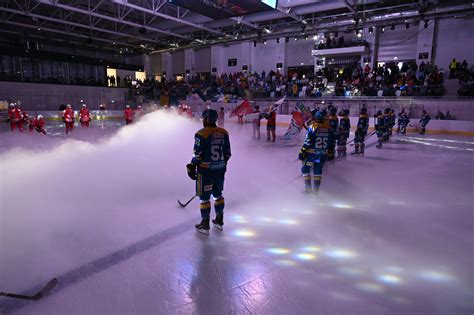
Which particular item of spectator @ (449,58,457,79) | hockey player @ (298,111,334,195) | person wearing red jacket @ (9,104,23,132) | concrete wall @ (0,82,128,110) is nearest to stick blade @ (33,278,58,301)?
hockey player @ (298,111,334,195)

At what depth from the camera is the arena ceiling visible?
16531 mm

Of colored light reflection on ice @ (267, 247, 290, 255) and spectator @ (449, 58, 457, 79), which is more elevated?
spectator @ (449, 58, 457, 79)

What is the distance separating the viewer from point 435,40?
2117cm

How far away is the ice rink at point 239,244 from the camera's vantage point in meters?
2.66

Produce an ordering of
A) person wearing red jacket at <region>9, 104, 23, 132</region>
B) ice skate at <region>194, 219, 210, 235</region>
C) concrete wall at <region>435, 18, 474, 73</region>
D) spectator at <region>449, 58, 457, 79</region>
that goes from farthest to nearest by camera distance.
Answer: concrete wall at <region>435, 18, 474, 73</region> < spectator at <region>449, 58, 457, 79</region> < person wearing red jacket at <region>9, 104, 23, 132</region> < ice skate at <region>194, 219, 210, 235</region>

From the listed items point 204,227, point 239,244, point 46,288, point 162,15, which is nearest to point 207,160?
point 204,227

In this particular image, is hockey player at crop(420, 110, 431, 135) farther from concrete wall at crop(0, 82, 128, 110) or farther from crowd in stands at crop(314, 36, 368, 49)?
concrete wall at crop(0, 82, 128, 110)

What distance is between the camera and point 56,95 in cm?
2444

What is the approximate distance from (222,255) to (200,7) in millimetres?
14612

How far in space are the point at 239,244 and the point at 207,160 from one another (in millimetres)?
1080

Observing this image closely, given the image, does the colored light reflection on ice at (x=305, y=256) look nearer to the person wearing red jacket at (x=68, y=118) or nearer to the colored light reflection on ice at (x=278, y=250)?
the colored light reflection on ice at (x=278, y=250)

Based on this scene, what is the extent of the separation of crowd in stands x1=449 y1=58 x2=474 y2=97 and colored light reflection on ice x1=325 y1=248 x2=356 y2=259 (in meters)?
16.9

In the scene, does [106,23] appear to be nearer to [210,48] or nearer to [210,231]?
[210,48]

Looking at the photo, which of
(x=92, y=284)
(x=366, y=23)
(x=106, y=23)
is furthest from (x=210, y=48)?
(x=92, y=284)
